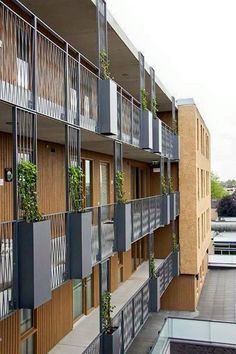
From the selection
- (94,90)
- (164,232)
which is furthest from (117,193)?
(164,232)

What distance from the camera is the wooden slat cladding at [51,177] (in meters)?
10.6

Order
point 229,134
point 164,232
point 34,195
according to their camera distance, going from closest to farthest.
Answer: point 34,195
point 164,232
point 229,134

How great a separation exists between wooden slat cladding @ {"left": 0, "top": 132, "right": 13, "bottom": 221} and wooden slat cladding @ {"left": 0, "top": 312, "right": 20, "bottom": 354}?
84.5 inches

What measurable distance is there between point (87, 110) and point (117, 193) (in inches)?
96.7

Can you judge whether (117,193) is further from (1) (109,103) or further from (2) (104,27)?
(2) (104,27)

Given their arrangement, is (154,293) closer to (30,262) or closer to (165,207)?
(165,207)

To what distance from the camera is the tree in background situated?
6819 centimetres

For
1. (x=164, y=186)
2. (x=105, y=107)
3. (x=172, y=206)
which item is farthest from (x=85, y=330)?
(x=172, y=206)

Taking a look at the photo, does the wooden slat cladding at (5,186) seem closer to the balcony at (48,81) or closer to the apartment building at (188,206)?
the balcony at (48,81)

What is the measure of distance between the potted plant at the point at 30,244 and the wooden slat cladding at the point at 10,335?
103 inches

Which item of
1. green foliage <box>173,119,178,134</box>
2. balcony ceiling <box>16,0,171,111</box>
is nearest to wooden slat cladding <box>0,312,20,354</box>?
balcony ceiling <box>16,0,171,111</box>

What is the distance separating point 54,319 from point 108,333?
1634 mm

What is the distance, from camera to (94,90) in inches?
386

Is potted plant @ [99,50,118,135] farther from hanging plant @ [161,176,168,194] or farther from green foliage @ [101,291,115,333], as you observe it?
hanging plant @ [161,176,168,194]
